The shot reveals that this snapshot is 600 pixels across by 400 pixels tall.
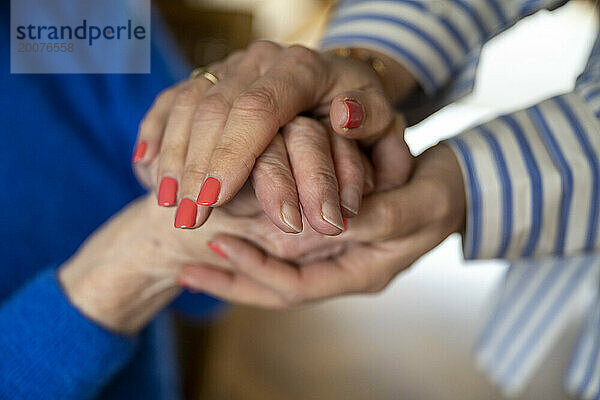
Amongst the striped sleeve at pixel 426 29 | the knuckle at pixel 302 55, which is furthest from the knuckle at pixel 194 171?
the striped sleeve at pixel 426 29

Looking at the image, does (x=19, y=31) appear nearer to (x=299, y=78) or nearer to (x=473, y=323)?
(x=299, y=78)

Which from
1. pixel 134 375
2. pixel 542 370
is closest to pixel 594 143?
pixel 134 375

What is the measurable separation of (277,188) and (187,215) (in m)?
0.05

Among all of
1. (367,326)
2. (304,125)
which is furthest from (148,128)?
(367,326)

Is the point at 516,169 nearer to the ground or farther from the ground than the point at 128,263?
farther from the ground

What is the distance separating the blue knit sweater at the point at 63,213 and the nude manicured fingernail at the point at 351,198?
21 cm

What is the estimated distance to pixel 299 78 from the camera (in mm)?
401

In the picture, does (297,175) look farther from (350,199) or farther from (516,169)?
(516,169)

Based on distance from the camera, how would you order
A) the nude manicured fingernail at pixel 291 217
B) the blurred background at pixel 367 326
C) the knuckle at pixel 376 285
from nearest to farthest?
1. the nude manicured fingernail at pixel 291 217
2. the knuckle at pixel 376 285
3. the blurred background at pixel 367 326

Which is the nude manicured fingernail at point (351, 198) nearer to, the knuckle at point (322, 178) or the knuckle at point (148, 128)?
the knuckle at point (322, 178)

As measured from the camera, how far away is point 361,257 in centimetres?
43

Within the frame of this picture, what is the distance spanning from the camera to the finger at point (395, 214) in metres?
0.39

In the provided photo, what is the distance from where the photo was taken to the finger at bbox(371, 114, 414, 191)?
420 millimetres

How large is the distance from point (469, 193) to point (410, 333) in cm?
106
